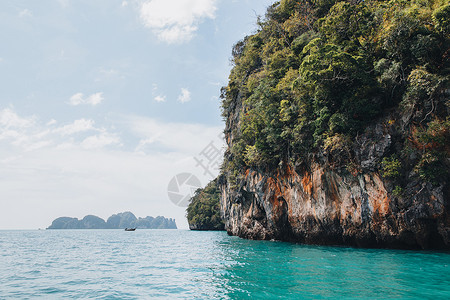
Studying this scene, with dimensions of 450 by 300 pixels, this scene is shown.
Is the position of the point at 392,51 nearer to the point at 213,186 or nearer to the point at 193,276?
the point at 193,276

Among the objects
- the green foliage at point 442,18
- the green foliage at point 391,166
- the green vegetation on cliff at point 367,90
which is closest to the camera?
the green foliage at point 442,18

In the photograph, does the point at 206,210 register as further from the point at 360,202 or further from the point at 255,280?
the point at 255,280

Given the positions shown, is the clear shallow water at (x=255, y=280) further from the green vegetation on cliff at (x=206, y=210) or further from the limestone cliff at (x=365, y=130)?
the green vegetation on cliff at (x=206, y=210)

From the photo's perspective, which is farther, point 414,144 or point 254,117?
point 254,117

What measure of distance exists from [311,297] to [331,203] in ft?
40.2

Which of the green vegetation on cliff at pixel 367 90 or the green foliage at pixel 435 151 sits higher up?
the green vegetation on cliff at pixel 367 90

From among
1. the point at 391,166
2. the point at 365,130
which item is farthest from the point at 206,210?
the point at 391,166

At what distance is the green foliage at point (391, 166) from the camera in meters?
14.2

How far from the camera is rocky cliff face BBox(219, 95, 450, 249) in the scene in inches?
545

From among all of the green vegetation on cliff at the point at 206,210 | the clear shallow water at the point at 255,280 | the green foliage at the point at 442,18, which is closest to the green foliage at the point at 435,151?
the clear shallow water at the point at 255,280

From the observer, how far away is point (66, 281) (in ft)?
34.3

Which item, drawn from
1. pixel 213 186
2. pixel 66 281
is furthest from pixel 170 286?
pixel 213 186

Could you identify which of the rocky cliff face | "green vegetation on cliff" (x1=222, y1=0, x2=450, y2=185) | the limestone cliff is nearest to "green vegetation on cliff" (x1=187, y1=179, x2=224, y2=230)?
the rocky cliff face

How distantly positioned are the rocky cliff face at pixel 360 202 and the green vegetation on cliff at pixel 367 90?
1.69 ft
